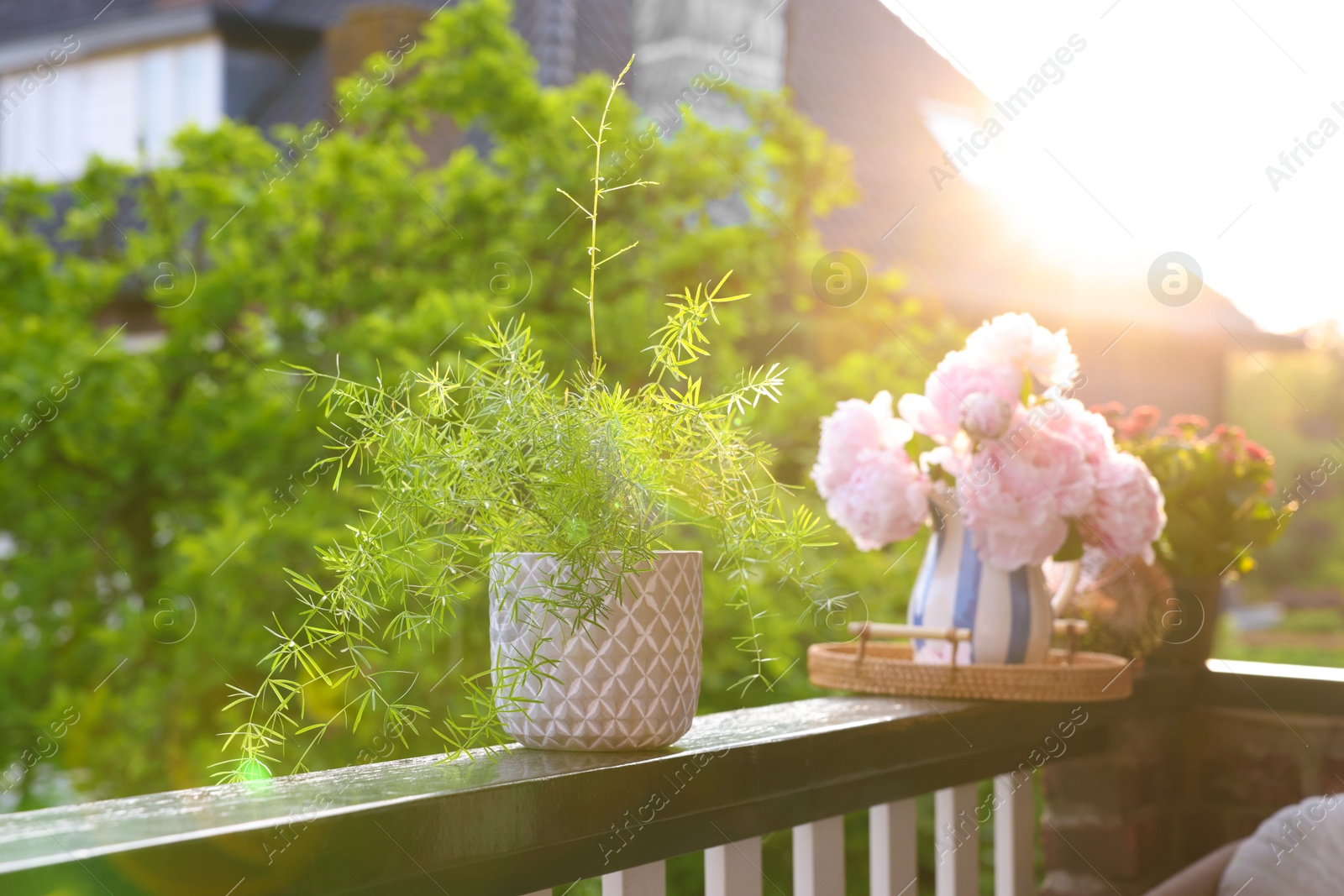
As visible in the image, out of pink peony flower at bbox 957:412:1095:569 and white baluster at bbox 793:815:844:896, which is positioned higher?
pink peony flower at bbox 957:412:1095:569

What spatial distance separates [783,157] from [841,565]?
1.22 meters

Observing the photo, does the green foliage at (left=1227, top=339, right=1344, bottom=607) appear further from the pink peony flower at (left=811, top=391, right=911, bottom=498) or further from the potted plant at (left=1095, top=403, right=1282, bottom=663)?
the pink peony flower at (left=811, top=391, right=911, bottom=498)

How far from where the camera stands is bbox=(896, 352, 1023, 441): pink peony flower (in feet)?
4.75

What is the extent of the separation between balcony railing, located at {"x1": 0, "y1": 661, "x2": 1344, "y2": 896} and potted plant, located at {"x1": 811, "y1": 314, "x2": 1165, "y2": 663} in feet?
0.51

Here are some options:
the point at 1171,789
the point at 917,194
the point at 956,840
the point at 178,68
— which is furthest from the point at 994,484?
the point at 917,194

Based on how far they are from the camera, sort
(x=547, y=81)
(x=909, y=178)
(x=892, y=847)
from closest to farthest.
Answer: (x=892, y=847) → (x=547, y=81) → (x=909, y=178)

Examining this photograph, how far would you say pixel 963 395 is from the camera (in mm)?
1495

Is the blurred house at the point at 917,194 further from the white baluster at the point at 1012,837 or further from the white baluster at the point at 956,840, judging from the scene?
the white baluster at the point at 956,840

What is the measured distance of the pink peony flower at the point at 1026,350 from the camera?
151 cm

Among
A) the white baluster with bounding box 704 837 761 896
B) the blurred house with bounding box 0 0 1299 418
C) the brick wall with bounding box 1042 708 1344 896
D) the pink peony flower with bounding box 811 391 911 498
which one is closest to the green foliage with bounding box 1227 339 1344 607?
the blurred house with bounding box 0 0 1299 418

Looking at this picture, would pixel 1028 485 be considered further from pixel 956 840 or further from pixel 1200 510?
pixel 1200 510

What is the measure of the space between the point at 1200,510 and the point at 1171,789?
469 mm

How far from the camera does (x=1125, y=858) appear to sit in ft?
6.03

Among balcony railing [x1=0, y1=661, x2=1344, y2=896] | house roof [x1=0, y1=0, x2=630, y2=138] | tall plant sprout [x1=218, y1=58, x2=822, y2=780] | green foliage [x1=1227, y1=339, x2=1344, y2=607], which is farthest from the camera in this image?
green foliage [x1=1227, y1=339, x2=1344, y2=607]
